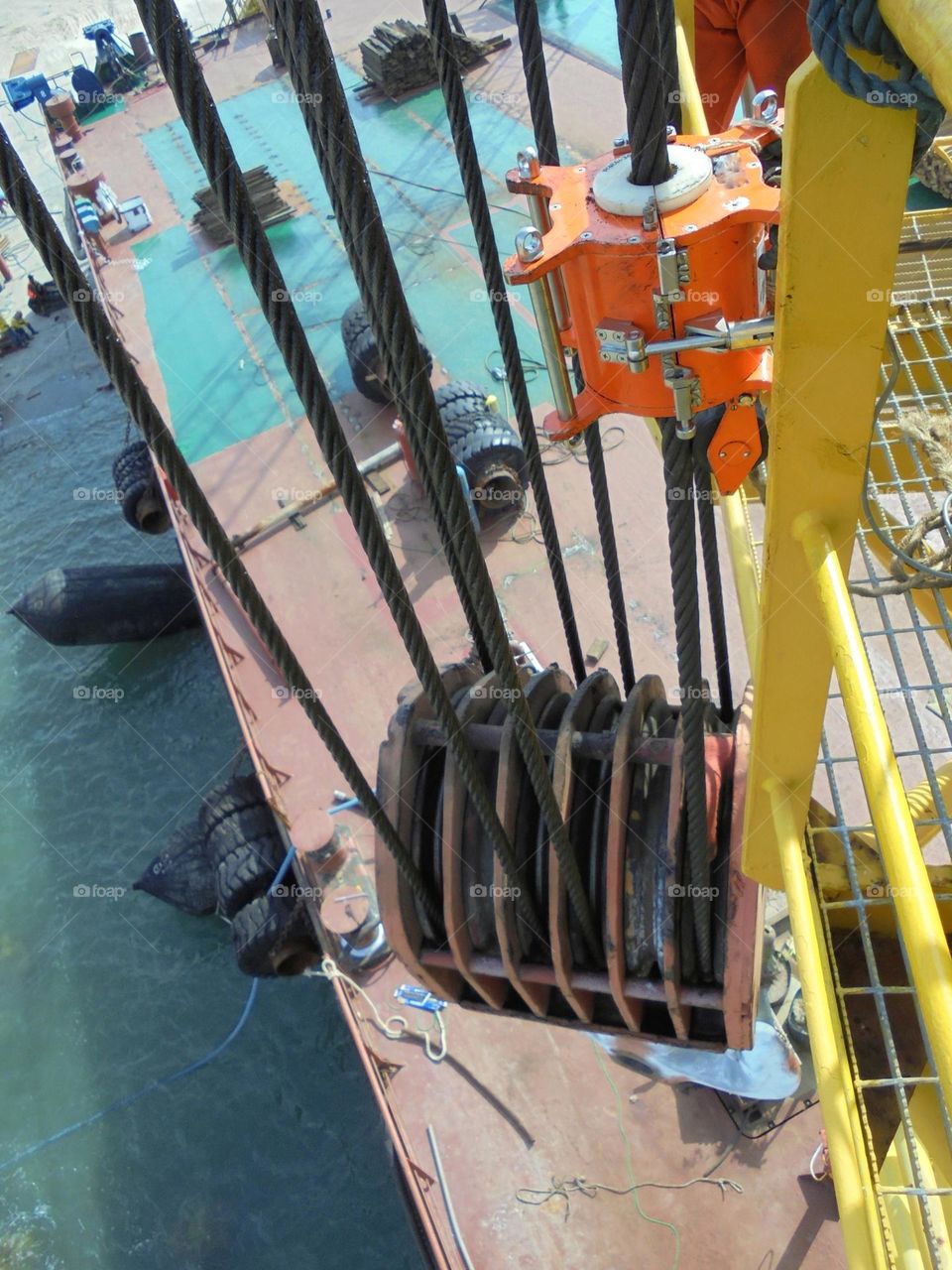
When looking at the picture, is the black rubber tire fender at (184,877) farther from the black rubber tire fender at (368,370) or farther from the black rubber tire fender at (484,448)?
the black rubber tire fender at (368,370)

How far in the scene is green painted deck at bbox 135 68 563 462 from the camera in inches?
473

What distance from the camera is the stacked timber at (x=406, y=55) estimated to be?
16.0 metres

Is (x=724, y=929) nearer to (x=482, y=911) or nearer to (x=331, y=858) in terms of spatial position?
Answer: (x=482, y=911)

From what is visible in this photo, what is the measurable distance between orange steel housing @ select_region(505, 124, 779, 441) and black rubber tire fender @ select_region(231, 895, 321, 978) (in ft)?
18.8

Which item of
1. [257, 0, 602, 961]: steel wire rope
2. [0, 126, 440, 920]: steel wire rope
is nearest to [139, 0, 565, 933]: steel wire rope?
[257, 0, 602, 961]: steel wire rope

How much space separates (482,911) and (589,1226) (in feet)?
10.2

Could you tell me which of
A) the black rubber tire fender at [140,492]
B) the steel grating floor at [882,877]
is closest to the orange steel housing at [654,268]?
the steel grating floor at [882,877]

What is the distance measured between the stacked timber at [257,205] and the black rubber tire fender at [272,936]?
33.6 ft

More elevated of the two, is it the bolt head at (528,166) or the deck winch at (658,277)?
the bolt head at (528,166)

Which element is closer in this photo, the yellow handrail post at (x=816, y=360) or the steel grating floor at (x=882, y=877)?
the yellow handrail post at (x=816, y=360)

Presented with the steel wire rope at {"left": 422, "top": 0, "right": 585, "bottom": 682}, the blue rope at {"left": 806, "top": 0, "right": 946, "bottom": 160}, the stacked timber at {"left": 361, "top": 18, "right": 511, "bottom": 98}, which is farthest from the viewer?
the stacked timber at {"left": 361, "top": 18, "right": 511, "bottom": 98}

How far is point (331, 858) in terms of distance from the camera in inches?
310

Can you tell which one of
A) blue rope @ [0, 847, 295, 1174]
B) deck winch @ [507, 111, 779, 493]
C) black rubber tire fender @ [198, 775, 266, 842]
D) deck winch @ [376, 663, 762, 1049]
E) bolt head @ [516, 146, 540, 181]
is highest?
bolt head @ [516, 146, 540, 181]

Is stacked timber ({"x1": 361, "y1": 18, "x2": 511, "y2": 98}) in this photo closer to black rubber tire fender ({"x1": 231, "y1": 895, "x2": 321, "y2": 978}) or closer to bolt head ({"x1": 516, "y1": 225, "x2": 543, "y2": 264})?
black rubber tire fender ({"x1": 231, "y1": 895, "x2": 321, "y2": 978})
